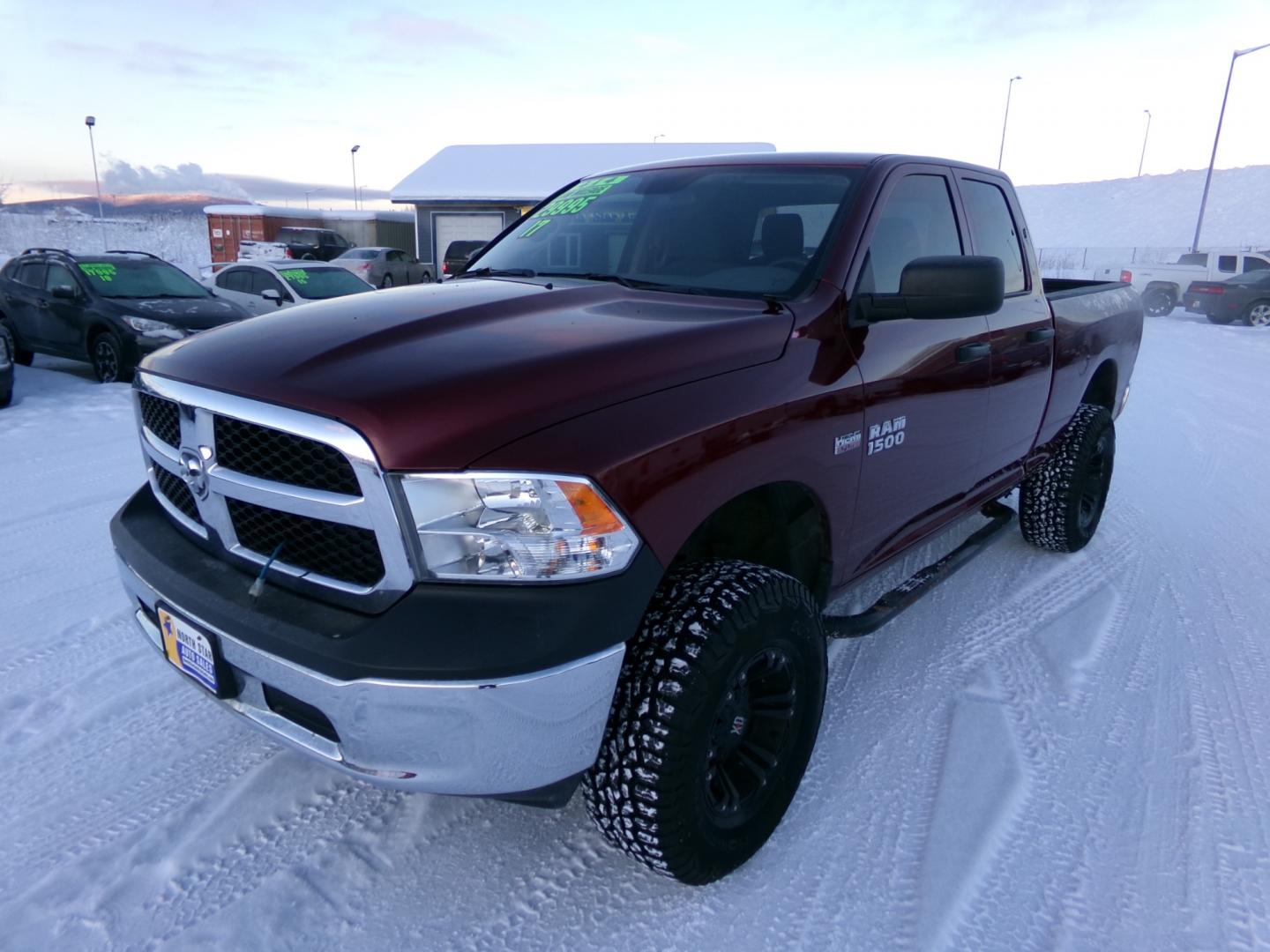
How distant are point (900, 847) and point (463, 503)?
61.1 inches

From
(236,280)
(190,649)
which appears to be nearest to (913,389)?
(190,649)

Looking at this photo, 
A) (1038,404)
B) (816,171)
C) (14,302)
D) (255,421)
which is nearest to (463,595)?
(255,421)

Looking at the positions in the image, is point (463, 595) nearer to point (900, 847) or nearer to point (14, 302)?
point (900, 847)

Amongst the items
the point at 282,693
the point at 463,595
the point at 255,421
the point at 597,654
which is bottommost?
the point at 282,693

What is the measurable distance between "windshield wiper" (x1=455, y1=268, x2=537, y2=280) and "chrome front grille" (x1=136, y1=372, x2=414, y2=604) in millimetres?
1306

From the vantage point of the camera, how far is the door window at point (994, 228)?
3512 millimetres

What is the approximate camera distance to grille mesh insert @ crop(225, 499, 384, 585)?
5.86 feet

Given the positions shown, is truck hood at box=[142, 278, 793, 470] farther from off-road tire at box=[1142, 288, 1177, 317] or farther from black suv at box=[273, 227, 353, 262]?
black suv at box=[273, 227, 353, 262]

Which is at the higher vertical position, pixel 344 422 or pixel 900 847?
pixel 344 422

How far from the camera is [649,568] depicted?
1.83 meters

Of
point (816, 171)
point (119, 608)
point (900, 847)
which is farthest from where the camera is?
point (119, 608)

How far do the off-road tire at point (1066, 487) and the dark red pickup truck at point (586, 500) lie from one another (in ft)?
5.03

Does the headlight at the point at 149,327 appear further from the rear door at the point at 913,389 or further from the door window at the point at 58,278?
the rear door at the point at 913,389

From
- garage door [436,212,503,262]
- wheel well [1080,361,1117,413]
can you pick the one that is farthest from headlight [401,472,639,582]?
garage door [436,212,503,262]
